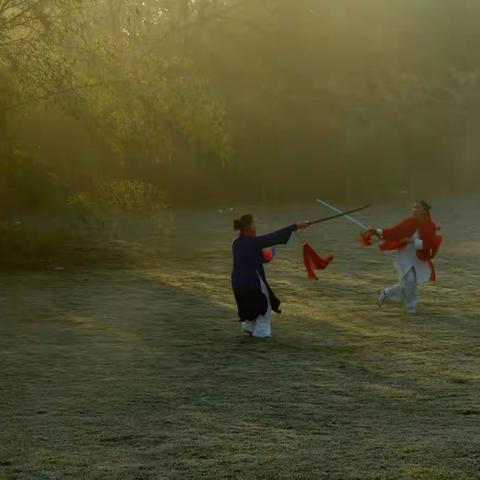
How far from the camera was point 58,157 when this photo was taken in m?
30.1

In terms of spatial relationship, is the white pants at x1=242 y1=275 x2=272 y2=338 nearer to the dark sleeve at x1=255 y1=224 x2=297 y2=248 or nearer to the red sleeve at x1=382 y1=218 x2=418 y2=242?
the dark sleeve at x1=255 y1=224 x2=297 y2=248

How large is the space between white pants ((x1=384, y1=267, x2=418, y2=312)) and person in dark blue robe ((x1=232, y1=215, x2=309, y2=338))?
2.73 m

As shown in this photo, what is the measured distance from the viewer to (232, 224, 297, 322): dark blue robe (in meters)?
13.4

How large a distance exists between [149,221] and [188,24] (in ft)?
40.1

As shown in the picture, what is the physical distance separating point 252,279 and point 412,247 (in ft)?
11.2

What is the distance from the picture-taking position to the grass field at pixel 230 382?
780cm

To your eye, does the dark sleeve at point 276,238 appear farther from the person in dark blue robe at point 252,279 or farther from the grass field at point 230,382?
the grass field at point 230,382

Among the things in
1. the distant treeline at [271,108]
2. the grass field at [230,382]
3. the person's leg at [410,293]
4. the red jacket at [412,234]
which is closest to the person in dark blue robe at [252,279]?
the grass field at [230,382]

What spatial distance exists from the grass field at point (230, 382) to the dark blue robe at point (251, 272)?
1.30ft

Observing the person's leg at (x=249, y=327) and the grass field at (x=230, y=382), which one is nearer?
the grass field at (x=230, y=382)

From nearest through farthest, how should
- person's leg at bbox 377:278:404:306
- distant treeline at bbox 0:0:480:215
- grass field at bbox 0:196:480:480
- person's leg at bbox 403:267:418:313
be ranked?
grass field at bbox 0:196:480:480, person's leg at bbox 403:267:418:313, person's leg at bbox 377:278:404:306, distant treeline at bbox 0:0:480:215

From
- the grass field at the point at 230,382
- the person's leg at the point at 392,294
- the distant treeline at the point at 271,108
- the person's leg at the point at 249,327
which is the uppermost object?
the distant treeline at the point at 271,108

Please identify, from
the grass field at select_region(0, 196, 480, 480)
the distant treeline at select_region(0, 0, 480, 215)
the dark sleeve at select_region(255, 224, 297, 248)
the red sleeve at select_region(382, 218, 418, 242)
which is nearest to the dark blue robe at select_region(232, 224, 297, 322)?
the dark sleeve at select_region(255, 224, 297, 248)

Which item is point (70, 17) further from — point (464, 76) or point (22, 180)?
point (464, 76)
